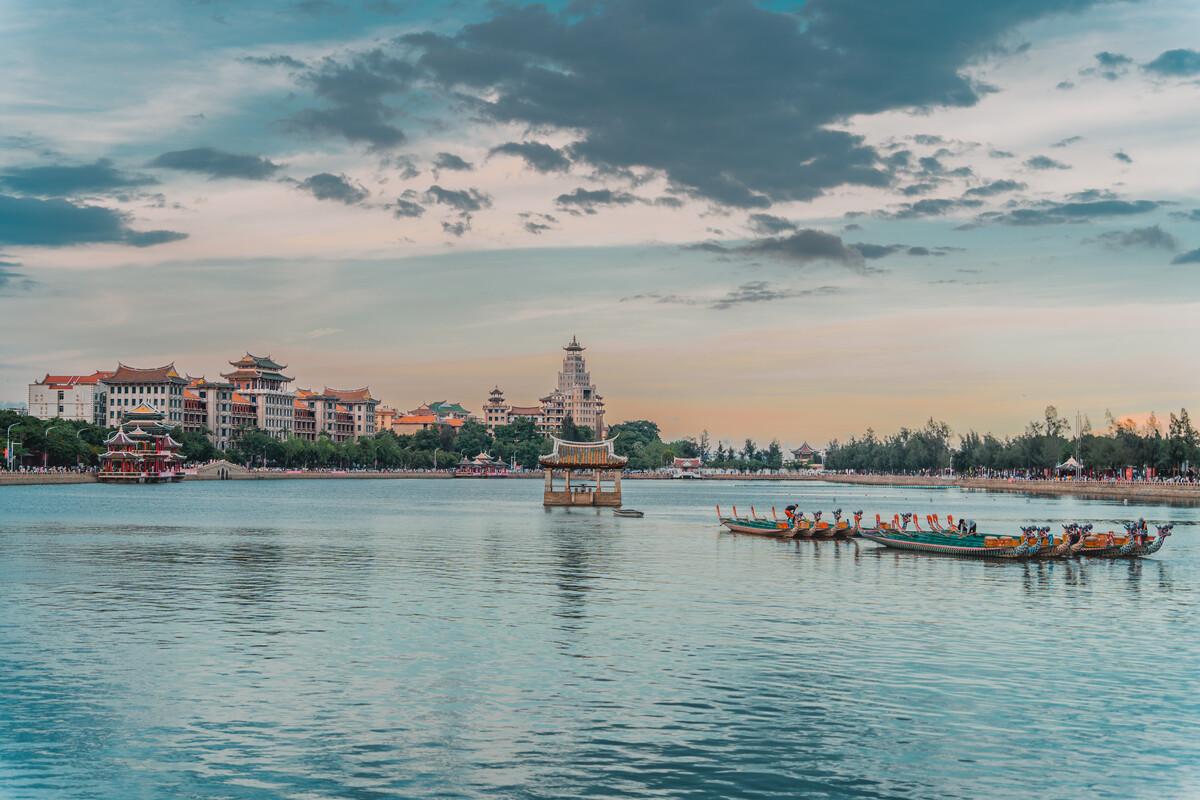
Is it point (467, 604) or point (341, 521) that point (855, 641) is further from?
point (341, 521)

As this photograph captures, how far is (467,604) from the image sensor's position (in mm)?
38094

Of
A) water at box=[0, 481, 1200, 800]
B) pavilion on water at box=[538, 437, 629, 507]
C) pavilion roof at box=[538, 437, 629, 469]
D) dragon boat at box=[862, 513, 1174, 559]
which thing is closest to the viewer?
water at box=[0, 481, 1200, 800]

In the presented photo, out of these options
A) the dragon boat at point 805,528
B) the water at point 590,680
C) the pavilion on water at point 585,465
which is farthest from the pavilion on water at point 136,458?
the water at point 590,680

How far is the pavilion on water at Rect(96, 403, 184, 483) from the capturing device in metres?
179

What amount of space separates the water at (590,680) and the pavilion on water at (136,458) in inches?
5269

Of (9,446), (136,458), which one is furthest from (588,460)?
(136,458)

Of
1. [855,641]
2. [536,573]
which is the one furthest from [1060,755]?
[536,573]

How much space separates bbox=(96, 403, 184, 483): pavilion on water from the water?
5269 inches

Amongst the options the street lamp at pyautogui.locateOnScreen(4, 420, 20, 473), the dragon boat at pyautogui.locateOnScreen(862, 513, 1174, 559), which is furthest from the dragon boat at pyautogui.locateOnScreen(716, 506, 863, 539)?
the street lamp at pyautogui.locateOnScreen(4, 420, 20, 473)

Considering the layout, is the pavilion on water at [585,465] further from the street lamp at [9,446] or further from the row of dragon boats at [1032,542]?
the street lamp at [9,446]

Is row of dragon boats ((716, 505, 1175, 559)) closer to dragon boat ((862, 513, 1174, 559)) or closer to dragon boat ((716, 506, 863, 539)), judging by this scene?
dragon boat ((862, 513, 1174, 559))

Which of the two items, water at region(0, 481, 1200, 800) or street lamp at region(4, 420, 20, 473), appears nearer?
water at region(0, 481, 1200, 800)

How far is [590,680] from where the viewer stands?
1034 inches

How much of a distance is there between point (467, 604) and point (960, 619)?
14.8 meters
